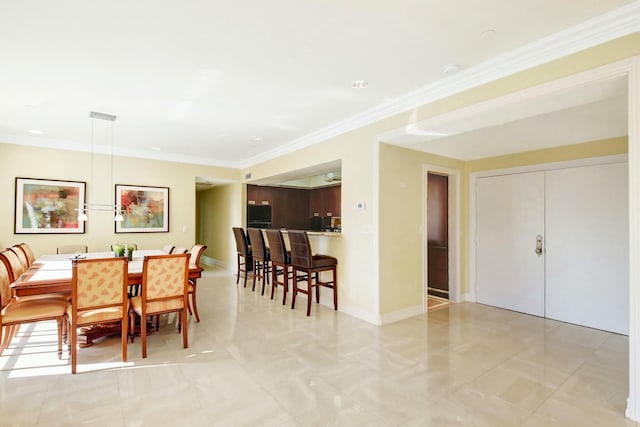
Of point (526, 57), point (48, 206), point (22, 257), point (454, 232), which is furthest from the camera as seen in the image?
point (48, 206)

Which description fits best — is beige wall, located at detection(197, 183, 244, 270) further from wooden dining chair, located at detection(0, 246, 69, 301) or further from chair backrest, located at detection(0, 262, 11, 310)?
chair backrest, located at detection(0, 262, 11, 310)

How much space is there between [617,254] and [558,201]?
0.89 metres

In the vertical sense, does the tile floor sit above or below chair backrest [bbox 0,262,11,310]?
below

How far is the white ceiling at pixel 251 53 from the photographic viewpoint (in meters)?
2.03

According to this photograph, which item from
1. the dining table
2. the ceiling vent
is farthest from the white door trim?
the ceiling vent

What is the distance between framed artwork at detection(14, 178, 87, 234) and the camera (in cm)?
510

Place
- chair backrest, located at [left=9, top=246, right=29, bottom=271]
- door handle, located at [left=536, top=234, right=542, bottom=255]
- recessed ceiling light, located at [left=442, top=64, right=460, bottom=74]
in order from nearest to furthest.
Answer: recessed ceiling light, located at [left=442, top=64, right=460, bottom=74] → chair backrest, located at [left=9, top=246, right=29, bottom=271] → door handle, located at [left=536, top=234, right=542, bottom=255]

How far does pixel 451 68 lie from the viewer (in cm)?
275

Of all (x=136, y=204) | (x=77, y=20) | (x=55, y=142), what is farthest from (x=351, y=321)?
(x=55, y=142)

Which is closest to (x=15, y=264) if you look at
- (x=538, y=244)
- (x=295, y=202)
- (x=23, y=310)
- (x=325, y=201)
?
(x=23, y=310)

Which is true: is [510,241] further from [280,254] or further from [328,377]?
[328,377]

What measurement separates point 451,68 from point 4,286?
14.8ft

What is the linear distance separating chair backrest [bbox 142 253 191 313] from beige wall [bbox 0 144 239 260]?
3.73 metres

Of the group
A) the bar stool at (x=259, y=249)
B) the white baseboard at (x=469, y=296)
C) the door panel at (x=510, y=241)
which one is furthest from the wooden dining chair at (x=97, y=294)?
the door panel at (x=510, y=241)
